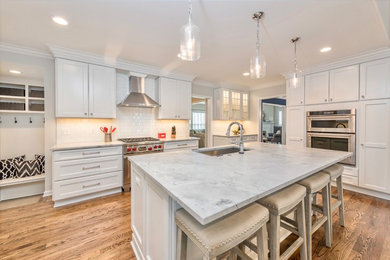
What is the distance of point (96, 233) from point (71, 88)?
229 centimetres

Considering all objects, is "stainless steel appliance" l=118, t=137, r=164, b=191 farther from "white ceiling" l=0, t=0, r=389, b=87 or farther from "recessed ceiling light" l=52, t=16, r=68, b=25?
"recessed ceiling light" l=52, t=16, r=68, b=25

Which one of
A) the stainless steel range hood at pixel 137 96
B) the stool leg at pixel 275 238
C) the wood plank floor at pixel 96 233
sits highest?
the stainless steel range hood at pixel 137 96

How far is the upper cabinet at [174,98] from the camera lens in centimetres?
377

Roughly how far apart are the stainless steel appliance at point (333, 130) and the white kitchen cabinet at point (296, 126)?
0.11 m

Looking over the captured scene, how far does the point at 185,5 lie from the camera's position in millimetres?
1683

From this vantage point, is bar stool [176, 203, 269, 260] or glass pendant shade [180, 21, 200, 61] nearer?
bar stool [176, 203, 269, 260]

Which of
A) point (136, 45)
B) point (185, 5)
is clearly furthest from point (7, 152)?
point (185, 5)

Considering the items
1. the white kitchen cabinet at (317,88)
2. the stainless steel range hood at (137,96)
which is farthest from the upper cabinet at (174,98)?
the white kitchen cabinet at (317,88)

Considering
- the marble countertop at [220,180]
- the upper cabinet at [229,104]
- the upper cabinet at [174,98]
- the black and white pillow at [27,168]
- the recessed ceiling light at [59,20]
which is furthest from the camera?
the upper cabinet at [229,104]

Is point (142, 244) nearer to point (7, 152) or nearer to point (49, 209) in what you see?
point (49, 209)

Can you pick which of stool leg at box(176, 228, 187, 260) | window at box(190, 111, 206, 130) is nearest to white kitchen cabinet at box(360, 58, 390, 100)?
stool leg at box(176, 228, 187, 260)

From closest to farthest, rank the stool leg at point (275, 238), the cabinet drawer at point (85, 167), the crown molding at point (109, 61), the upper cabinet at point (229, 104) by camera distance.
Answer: the stool leg at point (275, 238) → the cabinet drawer at point (85, 167) → the crown molding at point (109, 61) → the upper cabinet at point (229, 104)

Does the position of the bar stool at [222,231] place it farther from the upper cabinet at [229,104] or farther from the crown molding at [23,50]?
the upper cabinet at [229,104]

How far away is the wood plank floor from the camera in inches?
64.6
